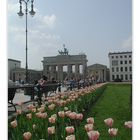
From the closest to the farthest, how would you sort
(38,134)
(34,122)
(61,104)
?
(38,134) < (34,122) < (61,104)

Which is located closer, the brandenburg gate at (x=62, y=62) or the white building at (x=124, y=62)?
the white building at (x=124, y=62)

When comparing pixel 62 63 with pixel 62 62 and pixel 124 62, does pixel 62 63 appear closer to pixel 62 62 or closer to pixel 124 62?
pixel 62 62

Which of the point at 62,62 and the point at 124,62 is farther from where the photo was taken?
the point at 62,62

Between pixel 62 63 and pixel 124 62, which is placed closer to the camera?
pixel 124 62

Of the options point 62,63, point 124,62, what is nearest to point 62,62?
point 62,63

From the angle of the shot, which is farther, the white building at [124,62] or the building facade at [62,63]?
the building facade at [62,63]

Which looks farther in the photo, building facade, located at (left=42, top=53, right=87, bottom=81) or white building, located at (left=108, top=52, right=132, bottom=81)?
building facade, located at (left=42, top=53, right=87, bottom=81)

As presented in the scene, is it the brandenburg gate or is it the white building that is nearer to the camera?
the white building
